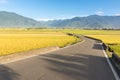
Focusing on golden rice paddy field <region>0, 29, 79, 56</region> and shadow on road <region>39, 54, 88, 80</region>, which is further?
golden rice paddy field <region>0, 29, 79, 56</region>

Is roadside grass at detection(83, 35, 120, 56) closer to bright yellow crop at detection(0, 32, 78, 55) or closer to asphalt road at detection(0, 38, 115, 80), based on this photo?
bright yellow crop at detection(0, 32, 78, 55)

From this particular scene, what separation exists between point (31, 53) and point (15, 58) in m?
4.56

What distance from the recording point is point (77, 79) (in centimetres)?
1043

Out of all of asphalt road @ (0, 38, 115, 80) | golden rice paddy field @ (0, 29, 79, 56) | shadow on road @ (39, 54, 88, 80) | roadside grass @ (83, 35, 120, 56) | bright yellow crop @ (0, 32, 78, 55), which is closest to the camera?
asphalt road @ (0, 38, 115, 80)

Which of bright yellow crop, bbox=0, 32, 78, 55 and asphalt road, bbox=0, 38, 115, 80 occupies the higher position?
asphalt road, bbox=0, 38, 115, 80

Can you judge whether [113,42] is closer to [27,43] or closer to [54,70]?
[27,43]

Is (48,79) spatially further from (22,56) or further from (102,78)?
(22,56)

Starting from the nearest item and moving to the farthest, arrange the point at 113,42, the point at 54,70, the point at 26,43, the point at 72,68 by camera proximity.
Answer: the point at 54,70, the point at 72,68, the point at 26,43, the point at 113,42

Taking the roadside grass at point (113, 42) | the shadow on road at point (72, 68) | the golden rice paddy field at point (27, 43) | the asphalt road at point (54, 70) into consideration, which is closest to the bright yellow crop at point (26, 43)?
the golden rice paddy field at point (27, 43)

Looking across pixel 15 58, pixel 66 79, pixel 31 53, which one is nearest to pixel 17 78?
pixel 66 79

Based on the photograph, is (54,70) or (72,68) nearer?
(54,70)

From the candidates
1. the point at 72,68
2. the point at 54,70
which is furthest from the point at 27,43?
the point at 54,70

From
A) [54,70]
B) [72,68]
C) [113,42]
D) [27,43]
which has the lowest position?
[113,42]

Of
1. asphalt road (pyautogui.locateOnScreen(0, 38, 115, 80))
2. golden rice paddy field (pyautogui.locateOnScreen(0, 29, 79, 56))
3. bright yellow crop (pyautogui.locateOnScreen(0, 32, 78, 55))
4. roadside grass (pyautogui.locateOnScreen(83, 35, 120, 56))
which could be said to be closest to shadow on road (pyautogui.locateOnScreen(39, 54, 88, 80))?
asphalt road (pyautogui.locateOnScreen(0, 38, 115, 80))
